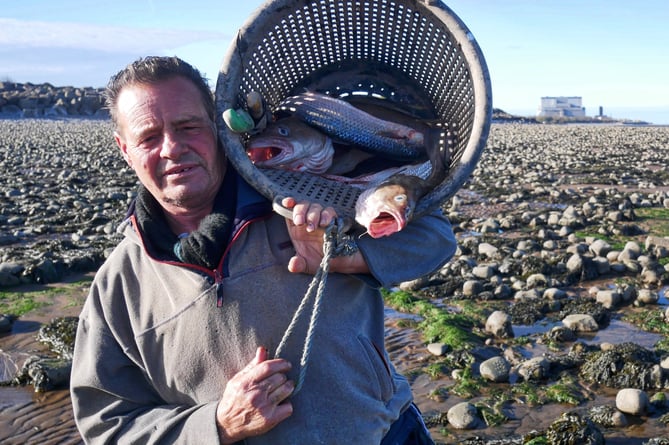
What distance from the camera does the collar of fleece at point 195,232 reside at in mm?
2436

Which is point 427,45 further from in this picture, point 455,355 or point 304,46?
point 455,355

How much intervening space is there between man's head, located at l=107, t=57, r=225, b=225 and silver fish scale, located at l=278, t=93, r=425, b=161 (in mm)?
488

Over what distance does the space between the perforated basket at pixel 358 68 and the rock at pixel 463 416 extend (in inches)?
90.5

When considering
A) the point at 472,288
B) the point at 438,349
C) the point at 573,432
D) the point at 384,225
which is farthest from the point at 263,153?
the point at 472,288

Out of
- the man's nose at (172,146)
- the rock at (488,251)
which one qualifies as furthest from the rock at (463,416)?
the rock at (488,251)

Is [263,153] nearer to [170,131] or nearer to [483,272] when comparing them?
[170,131]

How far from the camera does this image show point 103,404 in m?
2.58

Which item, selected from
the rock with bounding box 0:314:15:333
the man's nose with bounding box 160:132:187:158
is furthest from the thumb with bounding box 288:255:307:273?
the rock with bounding box 0:314:15:333

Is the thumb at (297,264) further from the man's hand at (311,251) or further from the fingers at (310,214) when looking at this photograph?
the fingers at (310,214)

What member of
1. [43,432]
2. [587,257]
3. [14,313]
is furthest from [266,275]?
[587,257]

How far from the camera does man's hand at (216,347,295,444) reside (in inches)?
92.0

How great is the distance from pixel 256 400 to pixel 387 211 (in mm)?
789

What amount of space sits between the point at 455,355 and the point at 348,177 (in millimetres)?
3071

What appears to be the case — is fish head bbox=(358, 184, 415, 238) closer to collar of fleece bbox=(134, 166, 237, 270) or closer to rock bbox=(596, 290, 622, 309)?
collar of fleece bbox=(134, 166, 237, 270)
